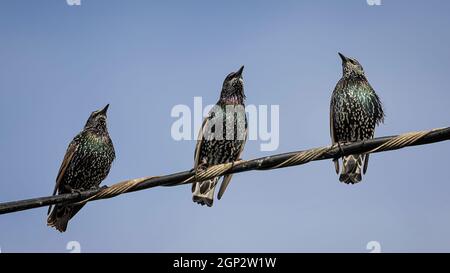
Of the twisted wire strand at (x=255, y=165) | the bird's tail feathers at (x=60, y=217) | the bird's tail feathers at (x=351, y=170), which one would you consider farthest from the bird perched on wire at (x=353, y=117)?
the bird's tail feathers at (x=60, y=217)

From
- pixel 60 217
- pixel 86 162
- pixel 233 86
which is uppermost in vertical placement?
pixel 233 86

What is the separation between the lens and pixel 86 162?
848 cm

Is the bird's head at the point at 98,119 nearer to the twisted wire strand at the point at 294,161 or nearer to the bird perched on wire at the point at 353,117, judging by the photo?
the bird perched on wire at the point at 353,117

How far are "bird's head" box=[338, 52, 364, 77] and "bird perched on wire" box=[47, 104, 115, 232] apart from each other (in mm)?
2532

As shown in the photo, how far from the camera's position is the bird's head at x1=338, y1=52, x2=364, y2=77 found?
8820 mm

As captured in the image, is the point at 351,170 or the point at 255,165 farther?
the point at 351,170

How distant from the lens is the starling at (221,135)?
8258 mm

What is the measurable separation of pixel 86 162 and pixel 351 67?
9.57ft

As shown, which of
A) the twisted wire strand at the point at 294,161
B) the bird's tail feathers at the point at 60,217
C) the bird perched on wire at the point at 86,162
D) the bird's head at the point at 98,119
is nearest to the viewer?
the twisted wire strand at the point at 294,161

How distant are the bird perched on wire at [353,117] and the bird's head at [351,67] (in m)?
0.12

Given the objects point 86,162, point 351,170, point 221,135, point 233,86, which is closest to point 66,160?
point 86,162

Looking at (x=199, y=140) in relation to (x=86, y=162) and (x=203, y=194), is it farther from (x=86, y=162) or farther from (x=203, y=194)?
(x=86, y=162)

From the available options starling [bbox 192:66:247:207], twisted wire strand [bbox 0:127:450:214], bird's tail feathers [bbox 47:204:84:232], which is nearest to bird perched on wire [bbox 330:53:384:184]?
starling [bbox 192:66:247:207]
